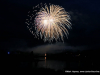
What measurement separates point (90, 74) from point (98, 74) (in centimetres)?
162

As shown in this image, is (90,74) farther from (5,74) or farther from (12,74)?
(5,74)

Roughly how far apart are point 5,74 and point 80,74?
12817 mm

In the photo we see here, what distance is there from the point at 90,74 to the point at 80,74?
1.70 m

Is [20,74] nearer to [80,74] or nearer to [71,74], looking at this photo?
A: [71,74]

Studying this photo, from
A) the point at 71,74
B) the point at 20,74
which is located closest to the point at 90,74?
the point at 71,74

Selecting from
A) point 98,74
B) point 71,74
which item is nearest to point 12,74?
point 71,74

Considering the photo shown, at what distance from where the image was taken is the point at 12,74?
1800 centimetres

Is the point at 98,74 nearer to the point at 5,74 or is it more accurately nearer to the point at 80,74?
the point at 80,74

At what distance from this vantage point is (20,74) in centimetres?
1808

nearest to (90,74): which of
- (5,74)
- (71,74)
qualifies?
(71,74)

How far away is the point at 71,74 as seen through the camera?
1769cm

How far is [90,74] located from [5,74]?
1452 centimetres

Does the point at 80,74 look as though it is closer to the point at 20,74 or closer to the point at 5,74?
the point at 20,74

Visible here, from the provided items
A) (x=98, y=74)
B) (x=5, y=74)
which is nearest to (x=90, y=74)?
(x=98, y=74)
